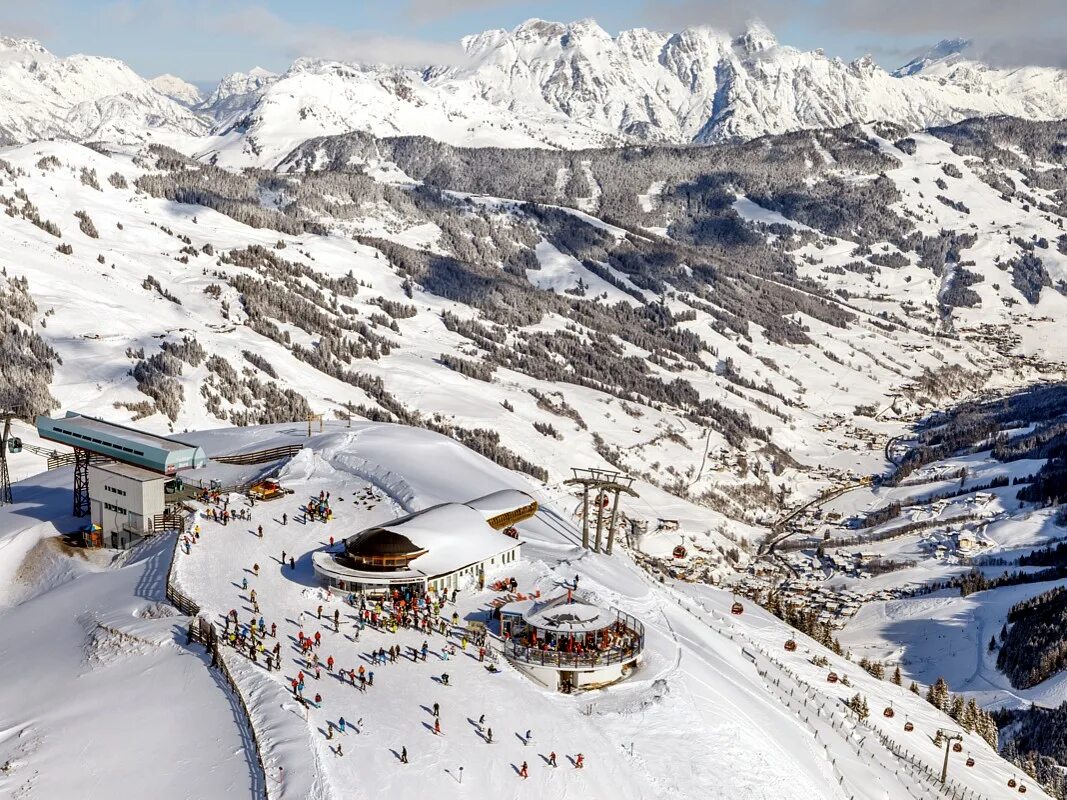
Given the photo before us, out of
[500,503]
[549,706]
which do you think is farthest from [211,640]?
[500,503]

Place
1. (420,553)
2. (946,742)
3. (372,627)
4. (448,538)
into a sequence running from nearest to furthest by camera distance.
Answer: (372,627)
(420,553)
(448,538)
(946,742)

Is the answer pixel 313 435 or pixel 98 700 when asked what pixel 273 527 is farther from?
pixel 313 435

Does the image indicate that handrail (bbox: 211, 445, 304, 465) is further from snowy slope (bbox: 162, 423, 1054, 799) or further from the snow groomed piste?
snowy slope (bbox: 162, 423, 1054, 799)

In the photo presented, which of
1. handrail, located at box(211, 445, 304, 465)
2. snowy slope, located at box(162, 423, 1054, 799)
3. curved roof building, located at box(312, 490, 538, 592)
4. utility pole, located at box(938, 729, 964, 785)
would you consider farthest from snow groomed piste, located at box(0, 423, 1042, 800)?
handrail, located at box(211, 445, 304, 465)

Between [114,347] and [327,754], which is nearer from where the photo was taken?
[327,754]

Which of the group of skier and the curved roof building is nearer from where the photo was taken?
the group of skier

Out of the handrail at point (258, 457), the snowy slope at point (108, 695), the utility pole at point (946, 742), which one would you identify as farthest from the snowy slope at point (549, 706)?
the handrail at point (258, 457)

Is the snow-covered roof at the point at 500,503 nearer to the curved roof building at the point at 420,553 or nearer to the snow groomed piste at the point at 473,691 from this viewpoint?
the snow groomed piste at the point at 473,691

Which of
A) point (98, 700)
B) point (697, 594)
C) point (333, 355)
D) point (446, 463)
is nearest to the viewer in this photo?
point (98, 700)

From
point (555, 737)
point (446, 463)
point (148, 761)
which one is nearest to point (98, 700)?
point (148, 761)

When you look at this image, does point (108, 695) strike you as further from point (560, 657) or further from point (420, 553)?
point (560, 657)

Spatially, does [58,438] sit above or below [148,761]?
above
